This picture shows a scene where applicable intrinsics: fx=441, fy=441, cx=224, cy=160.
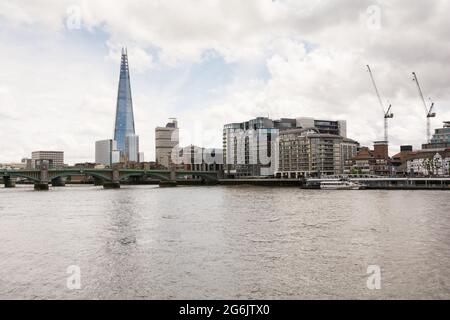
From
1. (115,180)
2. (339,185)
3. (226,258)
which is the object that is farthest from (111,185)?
(226,258)

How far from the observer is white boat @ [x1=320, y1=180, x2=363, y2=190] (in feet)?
452

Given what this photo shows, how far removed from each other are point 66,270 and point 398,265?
18.8m

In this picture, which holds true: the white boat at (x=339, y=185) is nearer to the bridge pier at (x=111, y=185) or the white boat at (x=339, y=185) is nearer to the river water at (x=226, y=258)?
the bridge pier at (x=111, y=185)

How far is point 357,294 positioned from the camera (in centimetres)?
2003

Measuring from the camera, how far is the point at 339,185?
142 meters

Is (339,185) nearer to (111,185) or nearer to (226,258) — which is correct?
(111,185)

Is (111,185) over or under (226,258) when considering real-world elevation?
over

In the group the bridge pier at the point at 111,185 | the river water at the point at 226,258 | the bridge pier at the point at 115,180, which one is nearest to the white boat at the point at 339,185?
the bridge pier at the point at 115,180

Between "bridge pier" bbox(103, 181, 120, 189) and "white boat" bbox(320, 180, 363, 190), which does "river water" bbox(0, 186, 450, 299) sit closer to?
"white boat" bbox(320, 180, 363, 190)

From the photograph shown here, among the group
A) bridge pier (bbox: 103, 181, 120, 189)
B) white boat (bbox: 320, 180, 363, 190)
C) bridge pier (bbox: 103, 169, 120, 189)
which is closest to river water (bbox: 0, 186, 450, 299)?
white boat (bbox: 320, 180, 363, 190)

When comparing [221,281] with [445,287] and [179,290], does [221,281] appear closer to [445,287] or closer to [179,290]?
[179,290]

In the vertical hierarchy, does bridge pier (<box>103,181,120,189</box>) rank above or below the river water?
above

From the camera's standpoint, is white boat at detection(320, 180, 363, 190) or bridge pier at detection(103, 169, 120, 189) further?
bridge pier at detection(103, 169, 120, 189)
